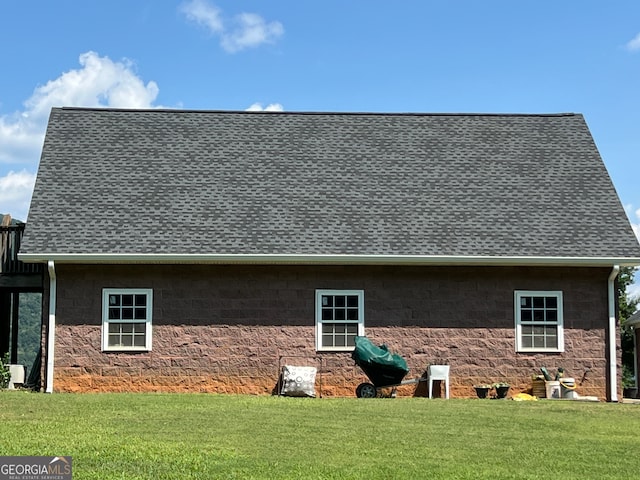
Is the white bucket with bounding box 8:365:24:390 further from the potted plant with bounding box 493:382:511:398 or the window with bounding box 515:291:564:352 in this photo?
the window with bounding box 515:291:564:352

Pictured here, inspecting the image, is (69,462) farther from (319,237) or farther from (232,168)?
(232,168)

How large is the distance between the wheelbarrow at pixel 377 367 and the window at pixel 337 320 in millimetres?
473

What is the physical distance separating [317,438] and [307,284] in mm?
7634

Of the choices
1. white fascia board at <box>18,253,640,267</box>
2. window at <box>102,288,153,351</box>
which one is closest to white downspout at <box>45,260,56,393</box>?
white fascia board at <box>18,253,640,267</box>

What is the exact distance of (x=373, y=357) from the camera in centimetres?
1875

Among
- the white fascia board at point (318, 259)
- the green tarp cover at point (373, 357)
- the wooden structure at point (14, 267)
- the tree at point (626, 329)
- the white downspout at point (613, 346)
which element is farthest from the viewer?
the tree at point (626, 329)

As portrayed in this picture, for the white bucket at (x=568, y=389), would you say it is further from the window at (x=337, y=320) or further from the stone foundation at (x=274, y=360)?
the window at (x=337, y=320)

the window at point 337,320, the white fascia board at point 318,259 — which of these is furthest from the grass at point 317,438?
the white fascia board at point 318,259

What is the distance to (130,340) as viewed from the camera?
764 inches

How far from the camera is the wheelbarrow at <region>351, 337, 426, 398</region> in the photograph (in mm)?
18781

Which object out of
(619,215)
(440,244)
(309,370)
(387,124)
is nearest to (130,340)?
(309,370)

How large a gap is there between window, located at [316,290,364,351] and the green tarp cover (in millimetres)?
672

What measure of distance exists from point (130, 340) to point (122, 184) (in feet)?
12.2

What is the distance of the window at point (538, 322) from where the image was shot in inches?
780
